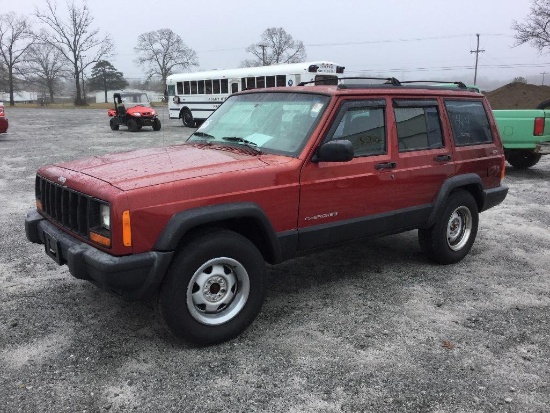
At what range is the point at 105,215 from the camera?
3.19m

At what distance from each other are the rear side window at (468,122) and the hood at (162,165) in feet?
7.88

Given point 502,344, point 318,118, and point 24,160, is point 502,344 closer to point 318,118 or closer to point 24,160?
point 318,118

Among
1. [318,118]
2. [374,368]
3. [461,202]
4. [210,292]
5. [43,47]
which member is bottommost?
[374,368]

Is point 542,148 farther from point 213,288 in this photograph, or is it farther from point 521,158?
point 213,288

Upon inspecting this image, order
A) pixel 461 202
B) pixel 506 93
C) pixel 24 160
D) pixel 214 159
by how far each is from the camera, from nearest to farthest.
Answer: pixel 214 159
pixel 461 202
pixel 24 160
pixel 506 93

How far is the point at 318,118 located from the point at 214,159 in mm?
922

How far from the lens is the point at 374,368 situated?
Result: 3264 mm

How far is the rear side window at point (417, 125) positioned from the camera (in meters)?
4.55

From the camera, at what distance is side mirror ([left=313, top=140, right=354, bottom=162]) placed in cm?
367

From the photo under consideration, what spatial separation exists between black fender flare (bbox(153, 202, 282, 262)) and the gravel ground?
74cm

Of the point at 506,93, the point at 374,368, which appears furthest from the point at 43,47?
the point at 374,368

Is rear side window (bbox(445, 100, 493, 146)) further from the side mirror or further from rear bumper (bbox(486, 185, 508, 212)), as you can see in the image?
the side mirror

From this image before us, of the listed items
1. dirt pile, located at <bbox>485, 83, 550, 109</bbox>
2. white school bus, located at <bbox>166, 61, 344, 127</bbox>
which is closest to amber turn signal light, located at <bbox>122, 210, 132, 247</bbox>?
white school bus, located at <bbox>166, 61, 344, 127</bbox>

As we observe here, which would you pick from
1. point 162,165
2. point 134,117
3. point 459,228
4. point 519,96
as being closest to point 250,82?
point 134,117
